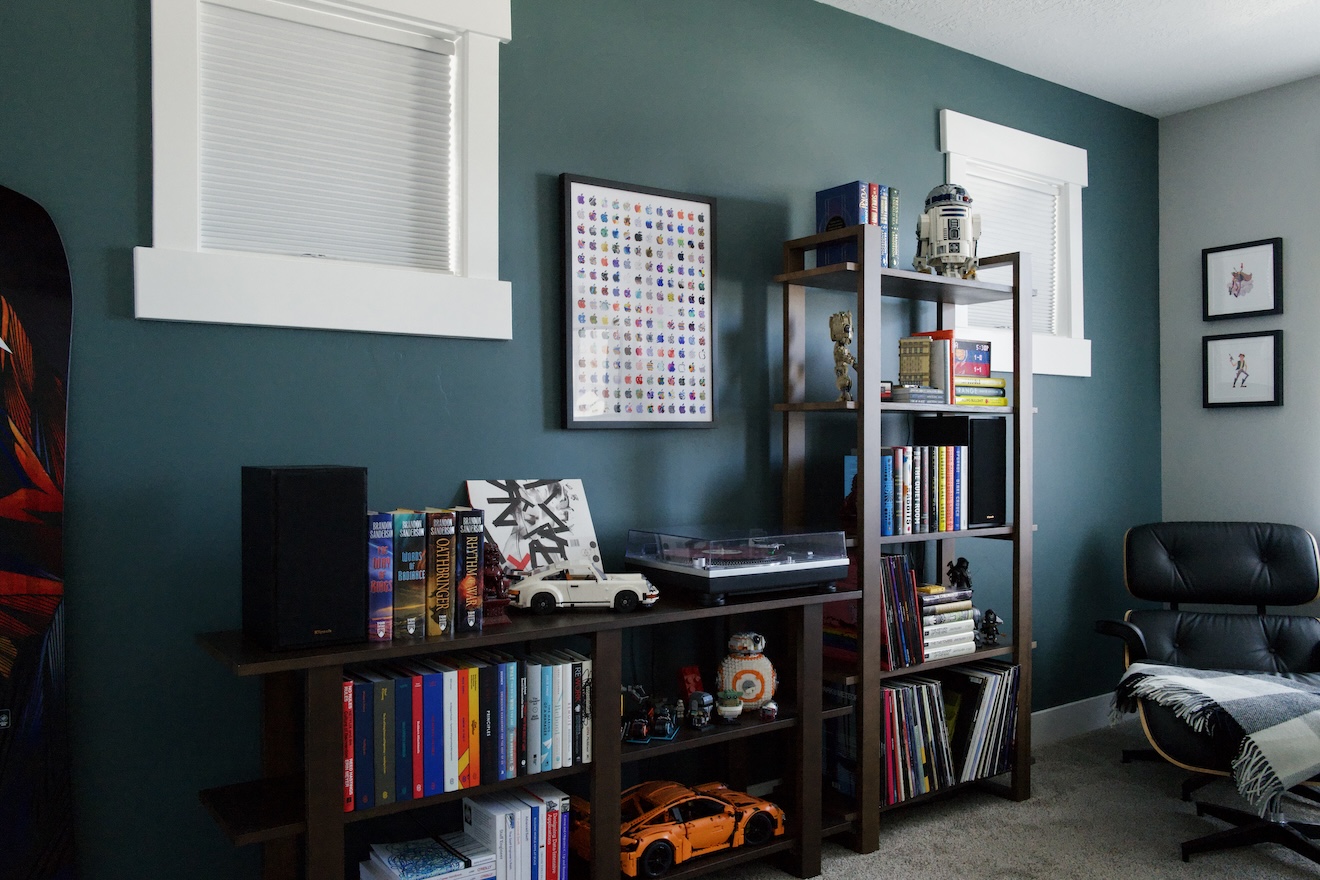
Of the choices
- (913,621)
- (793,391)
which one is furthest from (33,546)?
(913,621)

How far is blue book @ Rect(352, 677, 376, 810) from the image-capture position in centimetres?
179

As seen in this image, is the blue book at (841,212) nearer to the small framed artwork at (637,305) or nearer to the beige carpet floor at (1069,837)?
the small framed artwork at (637,305)

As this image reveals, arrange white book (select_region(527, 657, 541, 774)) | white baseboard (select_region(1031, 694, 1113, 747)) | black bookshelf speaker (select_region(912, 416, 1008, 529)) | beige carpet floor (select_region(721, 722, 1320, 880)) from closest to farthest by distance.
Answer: white book (select_region(527, 657, 541, 774)) < beige carpet floor (select_region(721, 722, 1320, 880)) < black bookshelf speaker (select_region(912, 416, 1008, 529)) < white baseboard (select_region(1031, 694, 1113, 747))

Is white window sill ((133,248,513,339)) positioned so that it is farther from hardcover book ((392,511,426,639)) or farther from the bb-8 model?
the bb-8 model

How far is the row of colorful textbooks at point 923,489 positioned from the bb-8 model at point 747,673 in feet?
1.82

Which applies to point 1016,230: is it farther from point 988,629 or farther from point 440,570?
point 440,570

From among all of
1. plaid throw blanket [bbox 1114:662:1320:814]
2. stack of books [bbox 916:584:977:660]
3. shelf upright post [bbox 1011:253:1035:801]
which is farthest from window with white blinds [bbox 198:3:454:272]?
plaid throw blanket [bbox 1114:662:1320:814]

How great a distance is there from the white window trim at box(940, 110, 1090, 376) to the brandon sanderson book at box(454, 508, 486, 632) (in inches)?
80.3

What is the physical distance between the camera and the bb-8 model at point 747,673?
2.43 meters

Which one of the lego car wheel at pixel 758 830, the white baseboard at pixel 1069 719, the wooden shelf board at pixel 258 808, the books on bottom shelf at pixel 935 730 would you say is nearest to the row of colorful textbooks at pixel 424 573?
the wooden shelf board at pixel 258 808

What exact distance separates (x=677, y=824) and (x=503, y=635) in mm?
718

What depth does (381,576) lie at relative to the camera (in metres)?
1.83

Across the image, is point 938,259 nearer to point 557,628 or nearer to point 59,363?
point 557,628

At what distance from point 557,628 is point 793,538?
736 millimetres
